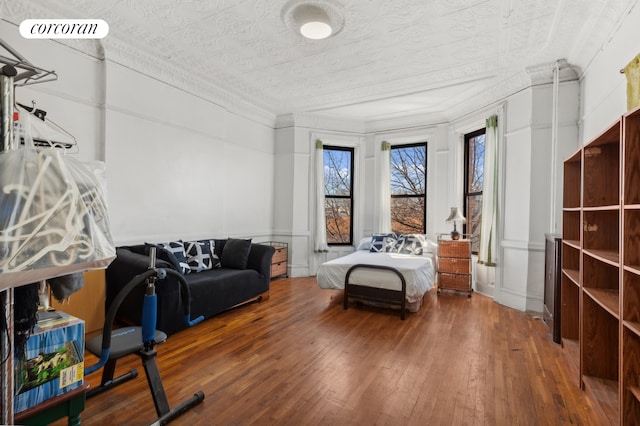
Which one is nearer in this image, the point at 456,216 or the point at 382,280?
the point at 382,280

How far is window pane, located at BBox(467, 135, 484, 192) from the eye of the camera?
496cm

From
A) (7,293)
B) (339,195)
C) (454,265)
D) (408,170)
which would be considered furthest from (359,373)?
(408,170)

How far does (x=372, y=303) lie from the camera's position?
394cm

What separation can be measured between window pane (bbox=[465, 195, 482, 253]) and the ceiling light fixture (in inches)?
137

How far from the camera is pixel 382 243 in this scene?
16.9 feet

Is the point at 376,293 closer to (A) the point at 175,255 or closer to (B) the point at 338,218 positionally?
(A) the point at 175,255

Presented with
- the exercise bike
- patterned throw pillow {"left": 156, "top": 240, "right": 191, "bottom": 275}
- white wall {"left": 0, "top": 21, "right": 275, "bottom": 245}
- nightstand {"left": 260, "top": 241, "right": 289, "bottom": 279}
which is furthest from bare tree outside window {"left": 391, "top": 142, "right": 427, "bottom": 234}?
the exercise bike

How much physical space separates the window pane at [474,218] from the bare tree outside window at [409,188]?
799 mm

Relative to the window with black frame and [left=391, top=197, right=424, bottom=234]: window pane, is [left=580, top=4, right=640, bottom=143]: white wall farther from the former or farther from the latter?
[left=391, top=197, right=424, bottom=234]: window pane

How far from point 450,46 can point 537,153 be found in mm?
1718

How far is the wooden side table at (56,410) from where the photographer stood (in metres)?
1.37

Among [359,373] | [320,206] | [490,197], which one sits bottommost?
[359,373]

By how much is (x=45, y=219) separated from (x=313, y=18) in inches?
108

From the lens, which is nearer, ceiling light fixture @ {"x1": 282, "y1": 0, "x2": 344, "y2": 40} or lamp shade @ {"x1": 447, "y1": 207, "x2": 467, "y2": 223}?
ceiling light fixture @ {"x1": 282, "y1": 0, "x2": 344, "y2": 40}
